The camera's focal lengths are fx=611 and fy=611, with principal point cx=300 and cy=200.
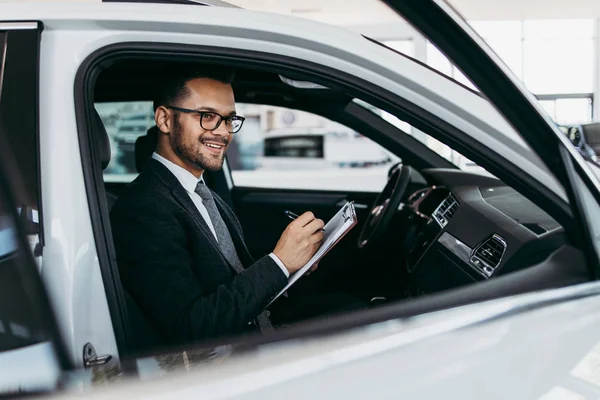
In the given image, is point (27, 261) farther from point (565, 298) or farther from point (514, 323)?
point (565, 298)

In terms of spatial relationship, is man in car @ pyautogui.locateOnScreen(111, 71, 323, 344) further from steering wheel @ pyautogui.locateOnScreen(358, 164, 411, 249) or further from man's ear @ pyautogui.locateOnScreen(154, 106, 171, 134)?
steering wheel @ pyautogui.locateOnScreen(358, 164, 411, 249)

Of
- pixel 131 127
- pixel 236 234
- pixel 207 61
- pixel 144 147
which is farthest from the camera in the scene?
pixel 131 127

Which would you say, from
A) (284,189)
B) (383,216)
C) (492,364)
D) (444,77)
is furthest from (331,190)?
(492,364)

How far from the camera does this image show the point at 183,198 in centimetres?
155

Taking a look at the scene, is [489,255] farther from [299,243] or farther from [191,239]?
[191,239]

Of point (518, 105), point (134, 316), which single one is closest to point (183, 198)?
point (134, 316)

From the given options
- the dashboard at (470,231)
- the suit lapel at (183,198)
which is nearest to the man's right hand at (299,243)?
the suit lapel at (183,198)

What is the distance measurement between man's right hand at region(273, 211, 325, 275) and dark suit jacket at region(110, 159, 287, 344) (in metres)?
0.04

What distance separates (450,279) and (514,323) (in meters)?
0.91

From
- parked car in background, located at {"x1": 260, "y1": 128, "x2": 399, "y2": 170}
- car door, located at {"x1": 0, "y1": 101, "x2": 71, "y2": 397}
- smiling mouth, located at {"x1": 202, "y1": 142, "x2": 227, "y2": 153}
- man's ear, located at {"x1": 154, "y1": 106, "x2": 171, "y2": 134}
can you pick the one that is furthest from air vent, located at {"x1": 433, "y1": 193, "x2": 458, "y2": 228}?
parked car in background, located at {"x1": 260, "y1": 128, "x2": 399, "y2": 170}

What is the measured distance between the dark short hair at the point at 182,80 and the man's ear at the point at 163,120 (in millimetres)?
20

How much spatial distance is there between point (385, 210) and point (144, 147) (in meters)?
1.00

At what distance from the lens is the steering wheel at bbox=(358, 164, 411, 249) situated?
8.09 feet

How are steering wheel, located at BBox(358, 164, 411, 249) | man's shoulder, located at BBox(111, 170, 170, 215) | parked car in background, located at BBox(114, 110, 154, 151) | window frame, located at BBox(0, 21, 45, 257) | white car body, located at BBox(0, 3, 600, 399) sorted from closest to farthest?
white car body, located at BBox(0, 3, 600, 399) < window frame, located at BBox(0, 21, 45, 257) < man's shoulder, located at BBox(111, 170, 170, 215) < steering wheel, located at BBox(358, 164, 411, 249) < parked car in background, located at BBox(114, 110, 154, 151)
